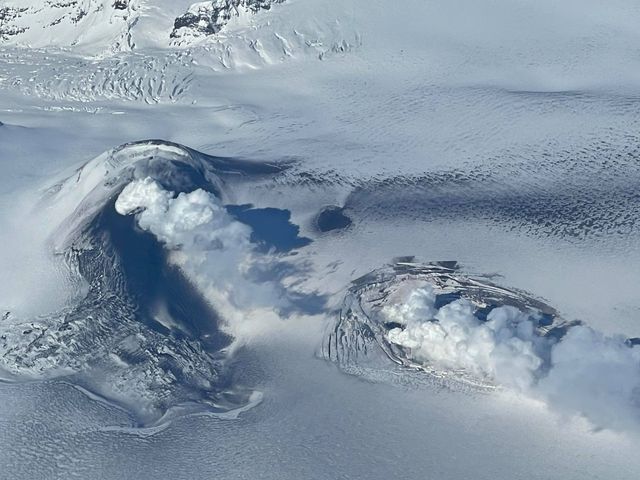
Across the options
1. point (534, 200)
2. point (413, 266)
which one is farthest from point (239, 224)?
point (534, 200)

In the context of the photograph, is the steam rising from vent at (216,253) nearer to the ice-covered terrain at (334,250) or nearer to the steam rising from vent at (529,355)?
the ice-covered terrain at (334,250)

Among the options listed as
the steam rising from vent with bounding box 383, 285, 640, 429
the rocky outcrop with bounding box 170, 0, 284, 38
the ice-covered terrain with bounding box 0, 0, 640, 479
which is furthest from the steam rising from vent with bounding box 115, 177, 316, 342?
the rocky outcrop with bounding box 170, 0, 284, 38

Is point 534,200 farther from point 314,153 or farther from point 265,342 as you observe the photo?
point 265,342

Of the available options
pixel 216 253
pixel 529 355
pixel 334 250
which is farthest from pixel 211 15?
pixel 529 355

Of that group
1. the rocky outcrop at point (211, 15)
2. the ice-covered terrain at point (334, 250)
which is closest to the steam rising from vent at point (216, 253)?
the ice-covered terrain at point (334, 250)

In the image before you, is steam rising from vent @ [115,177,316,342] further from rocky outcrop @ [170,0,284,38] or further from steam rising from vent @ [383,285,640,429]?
rocky outcrop @ [170,0,284,38]

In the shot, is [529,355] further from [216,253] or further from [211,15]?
[211,15]
